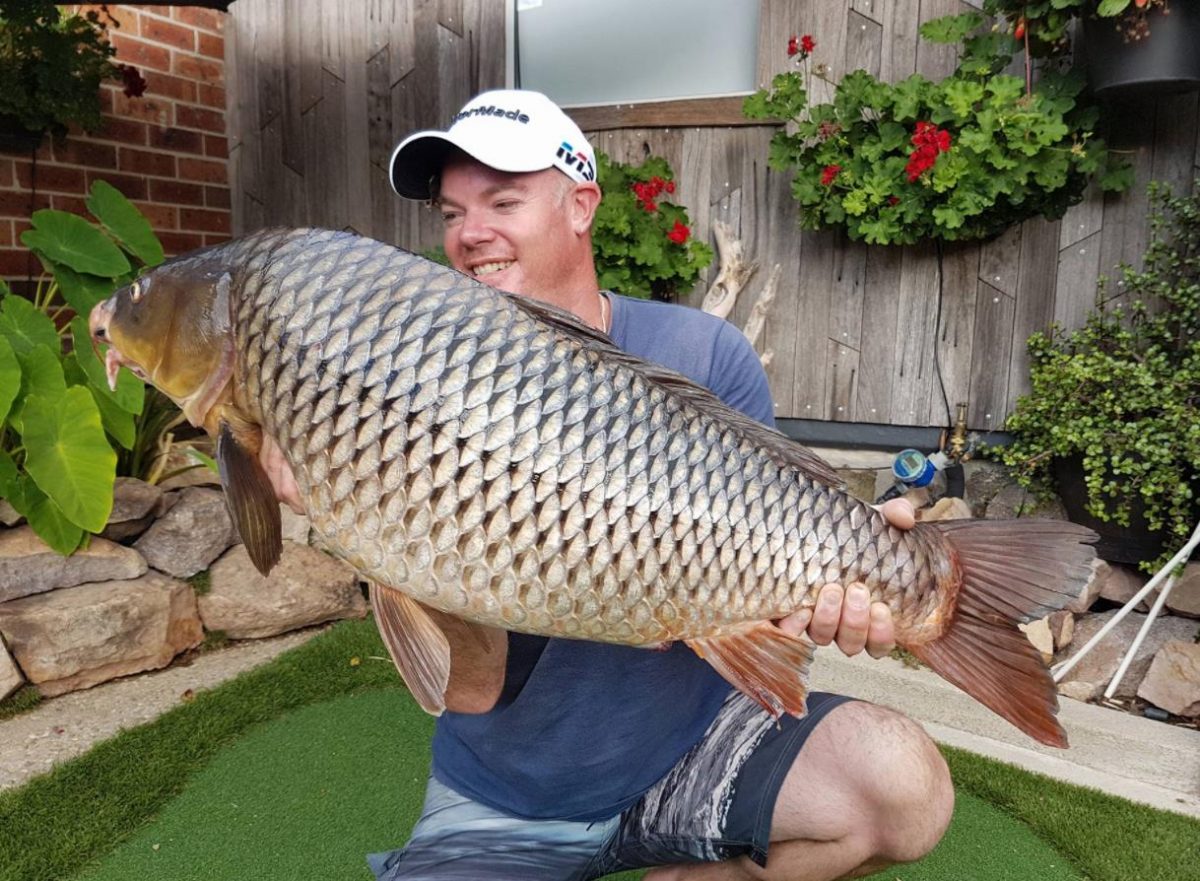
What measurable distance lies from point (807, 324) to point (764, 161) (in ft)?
2.88

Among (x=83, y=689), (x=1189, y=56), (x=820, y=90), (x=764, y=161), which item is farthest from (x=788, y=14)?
(x=83, y=689)

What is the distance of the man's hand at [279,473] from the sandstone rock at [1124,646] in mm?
3349

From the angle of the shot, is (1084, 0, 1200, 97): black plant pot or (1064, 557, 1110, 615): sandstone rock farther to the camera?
(1064, 557, 1110, 615): sandstone rock

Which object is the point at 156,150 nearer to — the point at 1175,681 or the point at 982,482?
the point at 982,482

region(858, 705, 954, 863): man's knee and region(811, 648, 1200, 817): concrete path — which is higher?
region(858, 705, 954, 863): man's knee

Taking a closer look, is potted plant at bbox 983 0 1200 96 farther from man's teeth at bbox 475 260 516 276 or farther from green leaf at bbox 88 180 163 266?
green leaf at bbox 88 180 163 266

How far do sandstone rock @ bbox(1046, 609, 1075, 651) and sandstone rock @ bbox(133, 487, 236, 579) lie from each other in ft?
11.6

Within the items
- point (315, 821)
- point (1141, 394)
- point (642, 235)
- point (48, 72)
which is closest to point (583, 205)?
point (315, 821)

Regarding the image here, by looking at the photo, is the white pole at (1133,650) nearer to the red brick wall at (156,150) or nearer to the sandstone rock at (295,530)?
the sandstone rock at (295,530)

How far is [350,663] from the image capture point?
139 inches

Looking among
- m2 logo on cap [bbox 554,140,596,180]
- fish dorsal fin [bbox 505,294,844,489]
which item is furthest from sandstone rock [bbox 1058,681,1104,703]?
m2 logo on cap [bbox 554,140,596,180]

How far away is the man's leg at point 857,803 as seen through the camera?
1671 millimetres

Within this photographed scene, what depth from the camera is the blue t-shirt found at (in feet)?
5.83

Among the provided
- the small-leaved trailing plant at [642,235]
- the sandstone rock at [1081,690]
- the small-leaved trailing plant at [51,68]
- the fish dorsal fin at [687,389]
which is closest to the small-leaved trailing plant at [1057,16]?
the small-leaved trailing plant at [642,235]
